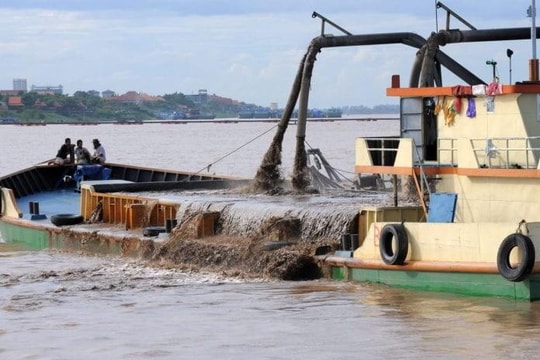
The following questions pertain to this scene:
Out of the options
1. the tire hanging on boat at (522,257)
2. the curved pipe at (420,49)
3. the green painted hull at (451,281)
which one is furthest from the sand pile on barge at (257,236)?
the tire hanging on boat at (522,257)

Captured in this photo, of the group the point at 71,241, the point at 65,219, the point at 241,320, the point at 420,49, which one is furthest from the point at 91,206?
the point at 241,320

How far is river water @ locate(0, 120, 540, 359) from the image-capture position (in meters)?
18.2

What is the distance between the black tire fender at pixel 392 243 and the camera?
2180 cm

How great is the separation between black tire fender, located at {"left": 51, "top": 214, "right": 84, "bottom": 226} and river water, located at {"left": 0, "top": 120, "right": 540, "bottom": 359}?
5.05 m

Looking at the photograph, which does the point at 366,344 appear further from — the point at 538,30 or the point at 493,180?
the point at 538,30

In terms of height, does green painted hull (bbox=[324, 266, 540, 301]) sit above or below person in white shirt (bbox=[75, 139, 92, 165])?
below

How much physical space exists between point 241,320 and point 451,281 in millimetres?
3601

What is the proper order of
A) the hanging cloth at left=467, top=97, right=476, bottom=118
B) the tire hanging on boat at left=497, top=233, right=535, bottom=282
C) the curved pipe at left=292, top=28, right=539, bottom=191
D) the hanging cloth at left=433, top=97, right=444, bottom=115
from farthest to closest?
the curved pipe at left=292, top=28, right=539, bottom=191
the hanging cloth at left=433, top=97, right=444, bottom=115
the hanging cloth at left=467, top=97, right=476, bottom=118
the tire hanging on boat at left=497, top=233, right=535, bottom=282

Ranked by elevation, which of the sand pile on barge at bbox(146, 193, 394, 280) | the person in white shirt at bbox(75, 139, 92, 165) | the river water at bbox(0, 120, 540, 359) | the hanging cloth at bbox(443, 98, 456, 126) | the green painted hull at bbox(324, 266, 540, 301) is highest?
the hanging cloth at bbox(443, 98, 456, 126)

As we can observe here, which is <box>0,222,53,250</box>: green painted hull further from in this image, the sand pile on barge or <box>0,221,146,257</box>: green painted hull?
the sand pile on barge

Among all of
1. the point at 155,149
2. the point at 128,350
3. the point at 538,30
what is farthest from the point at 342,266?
the point at 155,149

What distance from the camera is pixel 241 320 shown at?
2064 cm

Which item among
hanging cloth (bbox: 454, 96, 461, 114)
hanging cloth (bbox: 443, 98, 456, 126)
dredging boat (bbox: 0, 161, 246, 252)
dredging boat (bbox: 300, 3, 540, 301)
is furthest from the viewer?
dredging boat (bbox: 0, 161, 246, 252)

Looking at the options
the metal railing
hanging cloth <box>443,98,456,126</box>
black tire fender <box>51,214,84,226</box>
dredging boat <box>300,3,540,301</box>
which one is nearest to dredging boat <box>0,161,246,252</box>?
black tire fender <box>51,214,84,226</box>
